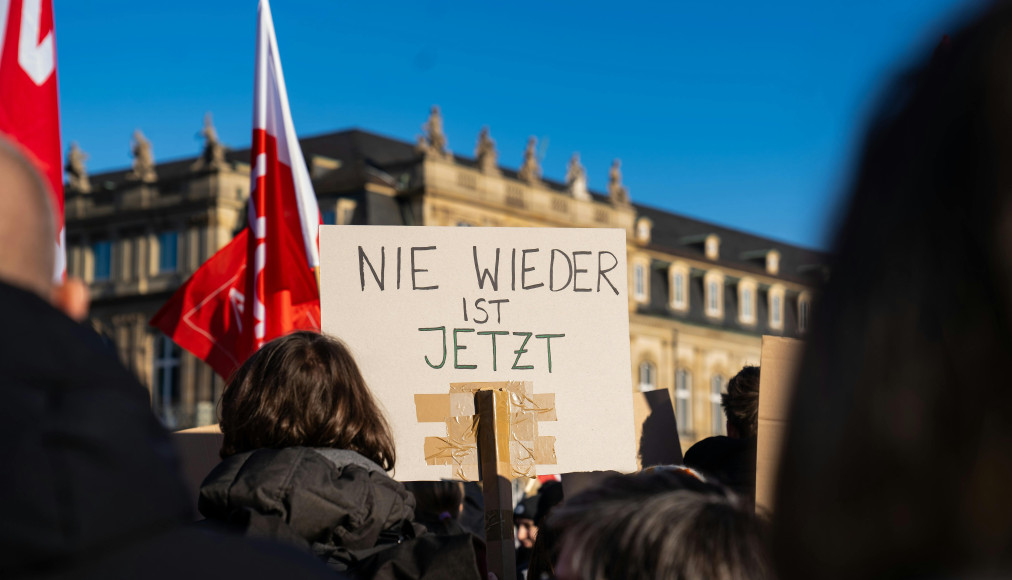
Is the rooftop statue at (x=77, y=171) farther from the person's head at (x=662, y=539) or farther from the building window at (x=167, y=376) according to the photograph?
the person's head at (x=662, y=539)

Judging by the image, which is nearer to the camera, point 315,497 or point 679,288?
point 315,497

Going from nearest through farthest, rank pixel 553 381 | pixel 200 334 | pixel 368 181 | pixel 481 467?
pixel 481 467
pixel 553 381
pixel 200 334
pixel 368 181

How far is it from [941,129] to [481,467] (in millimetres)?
3019

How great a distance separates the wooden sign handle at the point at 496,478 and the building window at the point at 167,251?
1472 inches

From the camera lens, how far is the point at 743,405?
4.16 m

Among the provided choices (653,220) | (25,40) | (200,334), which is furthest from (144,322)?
(25,40)

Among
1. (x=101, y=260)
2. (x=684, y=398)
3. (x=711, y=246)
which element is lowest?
(x=684, y=398)

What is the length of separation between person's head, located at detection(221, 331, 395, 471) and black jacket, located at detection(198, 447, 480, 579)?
2.9 inches

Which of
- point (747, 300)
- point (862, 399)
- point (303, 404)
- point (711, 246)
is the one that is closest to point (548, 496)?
point (303, 404)

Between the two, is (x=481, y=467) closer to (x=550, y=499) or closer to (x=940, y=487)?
(x=940, y=487)

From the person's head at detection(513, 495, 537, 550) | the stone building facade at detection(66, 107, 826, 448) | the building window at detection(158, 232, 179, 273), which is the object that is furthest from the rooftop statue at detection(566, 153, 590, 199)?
the person's head at detection(513, 495, 537, 550)

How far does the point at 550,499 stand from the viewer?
7.00m

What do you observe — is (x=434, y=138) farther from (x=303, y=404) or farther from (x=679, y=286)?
(x=303, y=404)

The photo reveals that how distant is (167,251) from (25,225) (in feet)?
133
